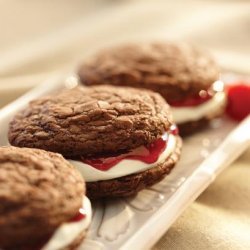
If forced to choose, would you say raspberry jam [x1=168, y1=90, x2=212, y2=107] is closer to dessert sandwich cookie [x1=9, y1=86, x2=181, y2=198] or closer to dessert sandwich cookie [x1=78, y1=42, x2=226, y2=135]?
dessert sandwich cookie [x1=78, y1=42, x2=226, y2=135]

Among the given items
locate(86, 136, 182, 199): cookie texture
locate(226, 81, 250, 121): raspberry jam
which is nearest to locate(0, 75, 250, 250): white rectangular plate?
locate(86, 136, 182, 199): cookie texture

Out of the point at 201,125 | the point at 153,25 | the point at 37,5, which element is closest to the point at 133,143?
the point at 201,125

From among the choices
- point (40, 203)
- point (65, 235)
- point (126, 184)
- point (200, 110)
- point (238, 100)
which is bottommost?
point (238, 100)

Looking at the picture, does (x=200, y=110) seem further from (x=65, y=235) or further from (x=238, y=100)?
(x=65, y=235)

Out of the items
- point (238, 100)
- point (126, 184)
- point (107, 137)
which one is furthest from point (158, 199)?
point (238, 100)

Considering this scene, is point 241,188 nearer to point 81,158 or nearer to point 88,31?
point 81,158

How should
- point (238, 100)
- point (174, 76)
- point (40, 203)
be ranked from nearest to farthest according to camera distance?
point (40, 203), point (174, 76), point (238, 100)

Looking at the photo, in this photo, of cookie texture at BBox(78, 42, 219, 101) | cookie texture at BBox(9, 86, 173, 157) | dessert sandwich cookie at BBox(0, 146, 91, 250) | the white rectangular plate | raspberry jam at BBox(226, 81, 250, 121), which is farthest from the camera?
raspberry jam at BBox(226, 81, 250, 121)

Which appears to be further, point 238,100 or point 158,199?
point 238,100
